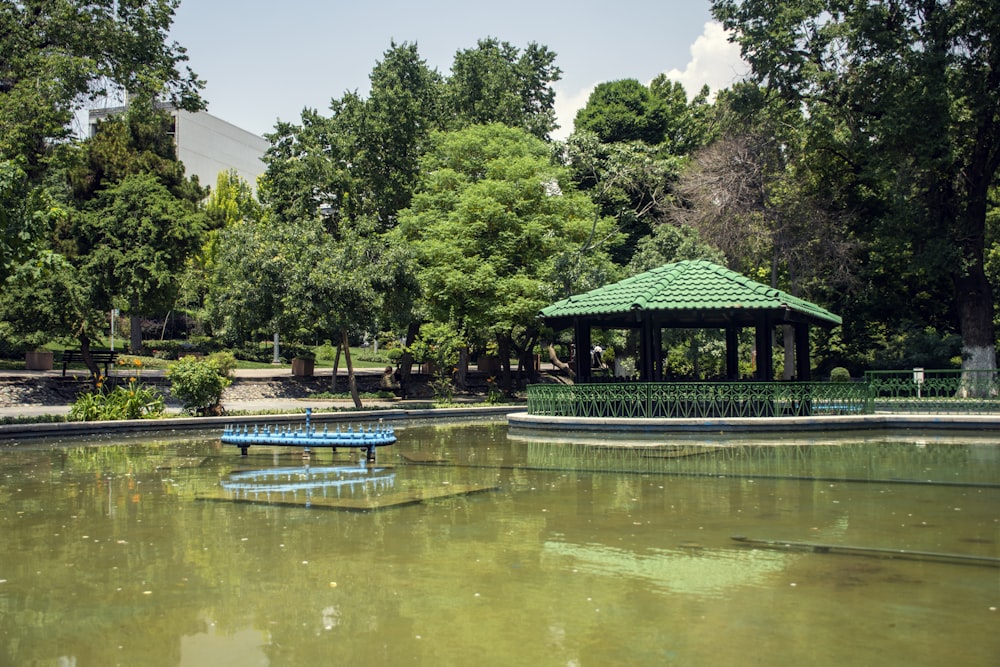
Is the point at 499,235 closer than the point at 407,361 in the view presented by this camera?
Yes

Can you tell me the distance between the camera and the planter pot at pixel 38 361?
4012cm

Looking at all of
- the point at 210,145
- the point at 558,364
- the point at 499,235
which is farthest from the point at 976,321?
the point at 210,145

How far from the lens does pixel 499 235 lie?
38.2 m

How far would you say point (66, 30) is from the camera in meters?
31.8

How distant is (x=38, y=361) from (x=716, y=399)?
103 ft

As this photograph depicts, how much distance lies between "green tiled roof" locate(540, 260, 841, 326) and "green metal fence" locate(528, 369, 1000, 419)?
7.35 feet

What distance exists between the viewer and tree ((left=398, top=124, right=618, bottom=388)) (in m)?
37.0

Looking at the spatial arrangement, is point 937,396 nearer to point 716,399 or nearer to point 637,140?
point 716,399

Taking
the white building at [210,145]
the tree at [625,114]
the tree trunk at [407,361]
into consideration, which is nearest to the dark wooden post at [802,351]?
the tree trunk at [407,361]

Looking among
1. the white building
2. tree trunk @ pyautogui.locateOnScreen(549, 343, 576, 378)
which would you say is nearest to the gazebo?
tree trunk @ pyautogui.locateOnScreen(549, 343, 576, 378)

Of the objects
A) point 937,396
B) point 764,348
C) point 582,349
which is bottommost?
point 937,396

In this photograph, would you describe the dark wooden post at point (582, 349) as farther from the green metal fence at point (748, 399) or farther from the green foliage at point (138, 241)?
the green foliage at point (138, 241)

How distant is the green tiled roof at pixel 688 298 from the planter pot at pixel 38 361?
25.5 metres

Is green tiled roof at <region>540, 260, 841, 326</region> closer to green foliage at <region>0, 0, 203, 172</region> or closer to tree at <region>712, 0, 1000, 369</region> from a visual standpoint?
tree at <region>712, 0, 1000, 369</region>
